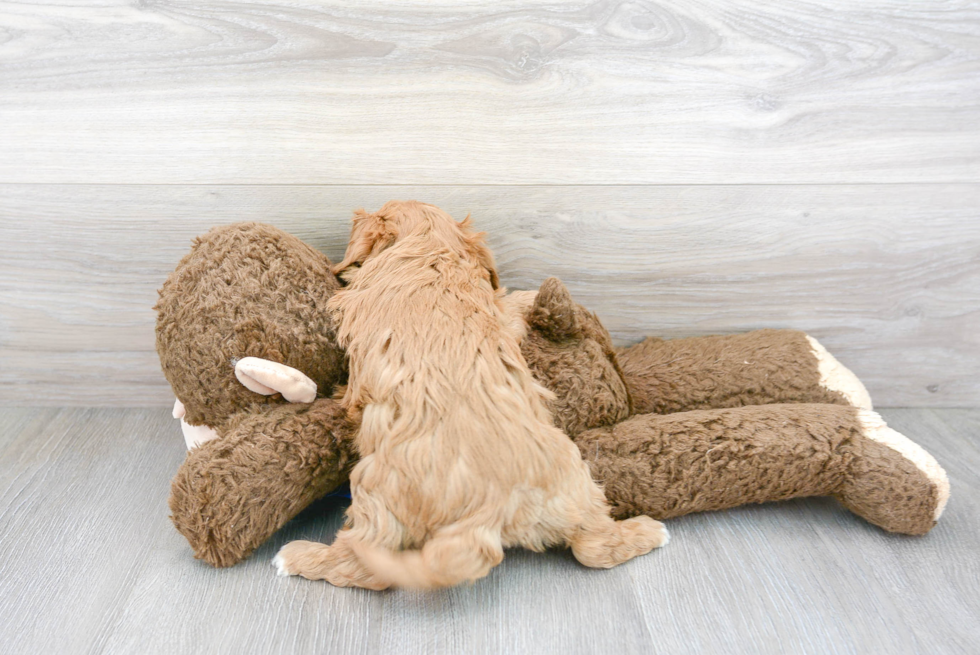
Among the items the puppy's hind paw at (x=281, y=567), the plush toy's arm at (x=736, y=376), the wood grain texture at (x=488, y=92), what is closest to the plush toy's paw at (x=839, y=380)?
the plush toy's arm at (x=736, y=376)

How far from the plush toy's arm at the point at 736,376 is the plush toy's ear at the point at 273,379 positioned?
1.55 feet

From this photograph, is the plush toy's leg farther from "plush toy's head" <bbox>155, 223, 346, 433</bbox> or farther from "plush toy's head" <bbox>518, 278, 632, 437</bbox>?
"plush toy's head" <bbox>155, 223, 346, 433</bbox>

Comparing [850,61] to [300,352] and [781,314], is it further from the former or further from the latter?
[300,352]

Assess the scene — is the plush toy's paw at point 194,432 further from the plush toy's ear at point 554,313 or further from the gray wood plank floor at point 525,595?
the plush toy's ear at point 554,313

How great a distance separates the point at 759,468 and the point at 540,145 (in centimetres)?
56

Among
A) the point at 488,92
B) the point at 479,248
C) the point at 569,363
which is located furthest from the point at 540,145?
the point at 569,363

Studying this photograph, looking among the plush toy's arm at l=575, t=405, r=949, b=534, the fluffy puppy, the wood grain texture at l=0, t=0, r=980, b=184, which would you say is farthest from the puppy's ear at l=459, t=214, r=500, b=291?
the plush toy's arm at l=575, t=405, r=949, b=534

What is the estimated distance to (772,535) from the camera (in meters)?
0.91

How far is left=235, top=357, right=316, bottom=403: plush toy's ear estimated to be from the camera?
0.83 m

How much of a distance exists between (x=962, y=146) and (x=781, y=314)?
37 cm

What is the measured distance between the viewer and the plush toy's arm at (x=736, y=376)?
1031mm

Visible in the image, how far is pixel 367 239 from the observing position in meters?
0.89

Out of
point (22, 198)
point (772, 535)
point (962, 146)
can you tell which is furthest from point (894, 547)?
point (22, 198)

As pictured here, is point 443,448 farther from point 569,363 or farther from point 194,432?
point 194,432
